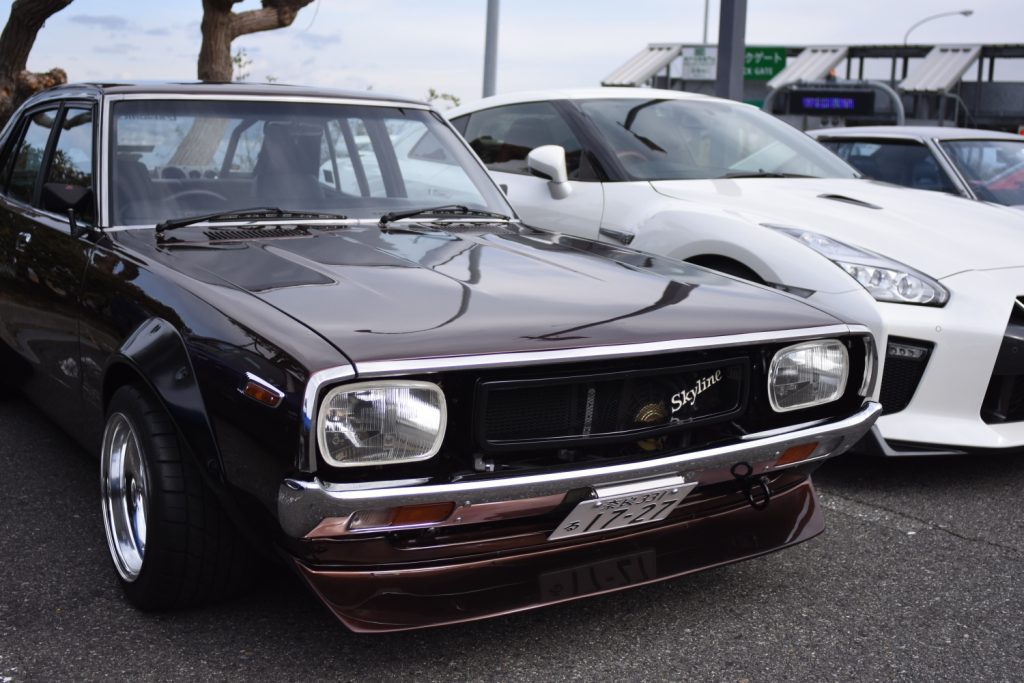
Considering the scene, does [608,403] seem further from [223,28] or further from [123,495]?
[223,28]

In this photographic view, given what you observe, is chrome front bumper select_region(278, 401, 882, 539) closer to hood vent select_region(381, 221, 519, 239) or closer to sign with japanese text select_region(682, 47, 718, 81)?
hood vent select_region(381, 221, 519, 239)

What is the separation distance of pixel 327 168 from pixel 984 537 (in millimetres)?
2537

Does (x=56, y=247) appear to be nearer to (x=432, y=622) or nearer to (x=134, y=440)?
(x=134, y=440)

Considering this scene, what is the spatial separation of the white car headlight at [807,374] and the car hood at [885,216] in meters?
1.43

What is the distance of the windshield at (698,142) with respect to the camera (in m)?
5.25

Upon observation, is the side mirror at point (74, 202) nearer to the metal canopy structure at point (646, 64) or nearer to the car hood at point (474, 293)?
the car hood at point (474, 293)

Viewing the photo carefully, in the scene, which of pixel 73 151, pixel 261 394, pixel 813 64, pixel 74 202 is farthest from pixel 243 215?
pixel 813 64

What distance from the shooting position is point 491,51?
13344 millimetres

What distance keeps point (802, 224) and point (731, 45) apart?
211 inches

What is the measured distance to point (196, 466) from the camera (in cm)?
264

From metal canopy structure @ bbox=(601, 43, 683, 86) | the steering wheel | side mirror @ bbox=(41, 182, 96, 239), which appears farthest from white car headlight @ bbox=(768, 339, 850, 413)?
metal canopy structure @ bbox=(601, 43, 683, 86)

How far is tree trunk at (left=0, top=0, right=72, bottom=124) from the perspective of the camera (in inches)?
453

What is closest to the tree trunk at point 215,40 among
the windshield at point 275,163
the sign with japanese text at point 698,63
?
the windshield at point 275,163

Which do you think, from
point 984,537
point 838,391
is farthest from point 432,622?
point 984,537
